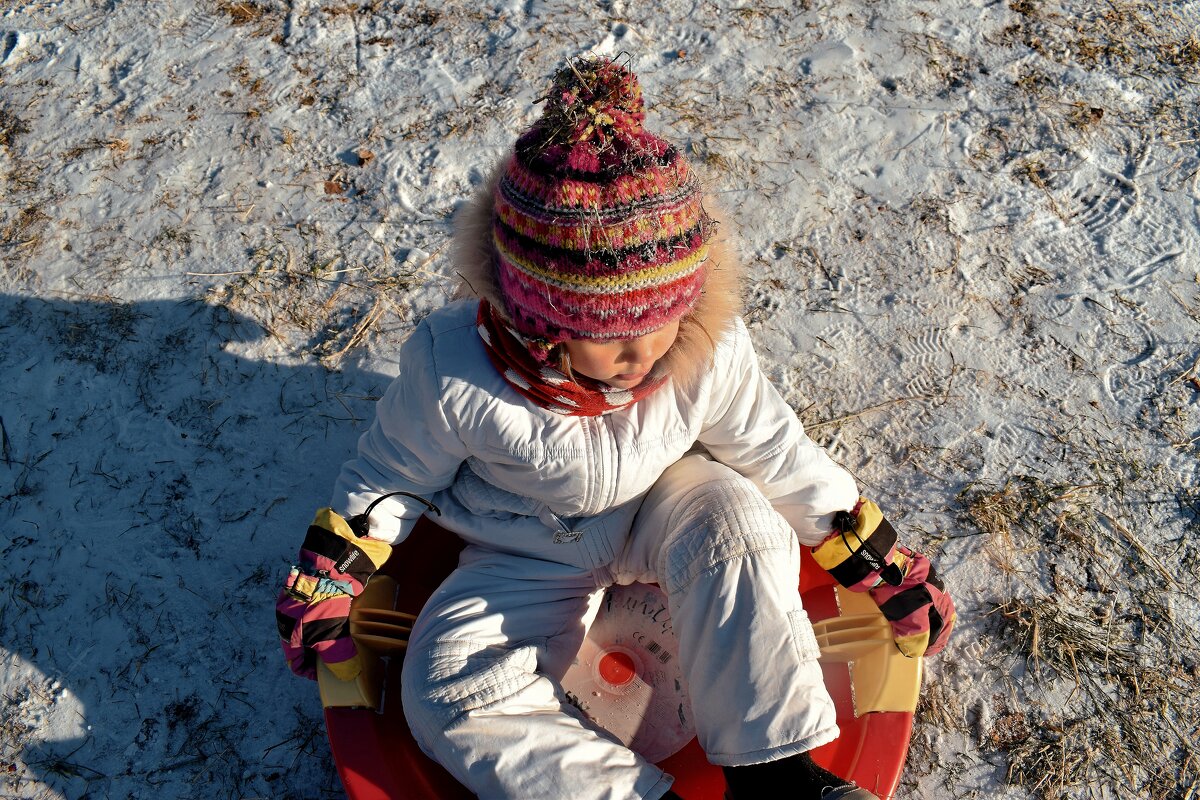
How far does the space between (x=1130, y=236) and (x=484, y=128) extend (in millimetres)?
1817

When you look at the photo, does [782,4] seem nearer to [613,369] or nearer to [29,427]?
[613,369]

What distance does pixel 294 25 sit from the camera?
283cm

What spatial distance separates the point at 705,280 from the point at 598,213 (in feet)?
0.92

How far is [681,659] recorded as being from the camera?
4.94 ft

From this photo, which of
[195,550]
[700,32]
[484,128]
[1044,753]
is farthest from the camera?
[700,32]

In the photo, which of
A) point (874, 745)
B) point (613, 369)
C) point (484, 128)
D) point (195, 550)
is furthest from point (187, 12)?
point (874, 745)

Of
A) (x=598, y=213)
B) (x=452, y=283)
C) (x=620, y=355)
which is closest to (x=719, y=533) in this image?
(x=620, y=355)

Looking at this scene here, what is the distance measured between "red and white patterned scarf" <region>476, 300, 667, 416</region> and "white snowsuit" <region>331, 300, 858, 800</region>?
1.4 inches

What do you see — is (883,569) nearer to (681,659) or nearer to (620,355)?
(681,659)

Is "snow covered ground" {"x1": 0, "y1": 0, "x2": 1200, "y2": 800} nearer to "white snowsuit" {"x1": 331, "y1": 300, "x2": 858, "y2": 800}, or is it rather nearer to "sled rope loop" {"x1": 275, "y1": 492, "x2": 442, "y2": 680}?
"sled rope loop" {"x1": 275, "y1": 492, "x2": 442, "y2": 680}

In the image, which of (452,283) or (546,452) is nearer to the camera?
(546,452)

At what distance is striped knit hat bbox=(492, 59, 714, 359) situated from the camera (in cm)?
112

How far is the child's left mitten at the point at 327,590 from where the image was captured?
154 cm

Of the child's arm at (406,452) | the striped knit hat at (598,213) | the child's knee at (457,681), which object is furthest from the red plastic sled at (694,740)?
the striped knit hat at (598,213)
